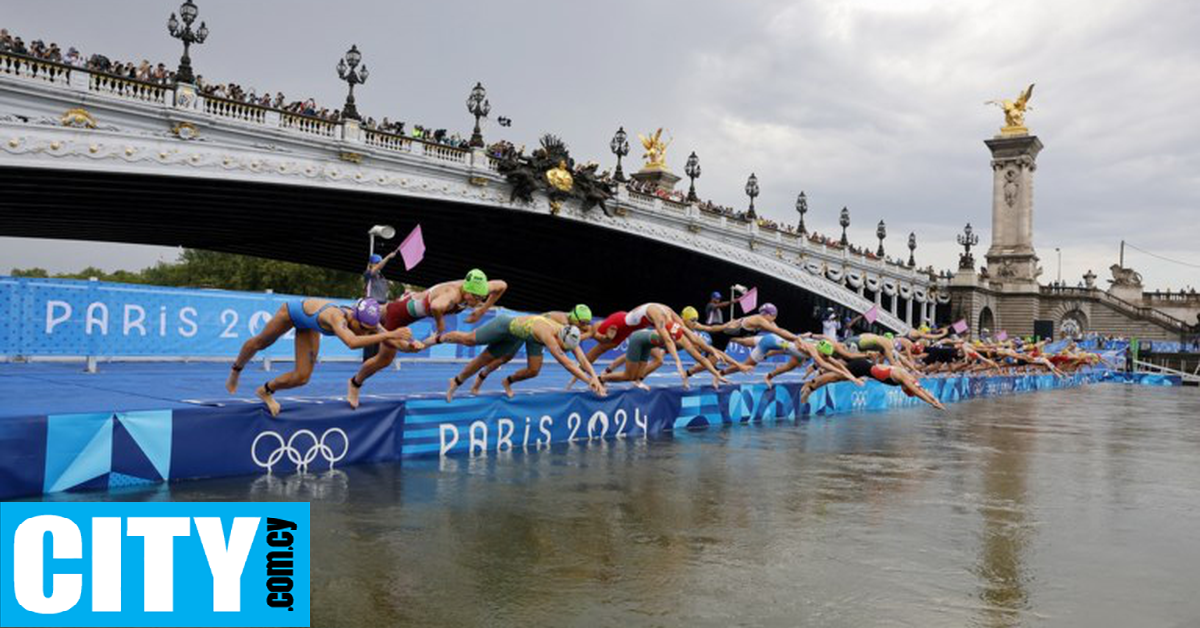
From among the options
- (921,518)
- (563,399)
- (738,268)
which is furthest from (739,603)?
(738,268)

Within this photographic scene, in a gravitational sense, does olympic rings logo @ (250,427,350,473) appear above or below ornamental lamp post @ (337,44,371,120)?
below

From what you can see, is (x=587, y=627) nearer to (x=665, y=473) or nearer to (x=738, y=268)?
(x=665, y=473)

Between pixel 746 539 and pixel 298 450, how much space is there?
5761 mm

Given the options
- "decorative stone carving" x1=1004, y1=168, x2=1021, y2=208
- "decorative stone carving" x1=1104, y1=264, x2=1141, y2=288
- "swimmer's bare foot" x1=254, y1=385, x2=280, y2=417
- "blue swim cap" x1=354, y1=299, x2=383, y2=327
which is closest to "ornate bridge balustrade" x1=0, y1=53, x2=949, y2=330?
"swimmer's bare foot" x1=254, y1=385, x2=280, y2=417

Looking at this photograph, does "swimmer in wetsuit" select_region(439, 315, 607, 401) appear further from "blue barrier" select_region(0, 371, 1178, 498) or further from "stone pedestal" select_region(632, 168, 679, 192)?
"stone pedestal" select_region(632, 168, 679, 192)

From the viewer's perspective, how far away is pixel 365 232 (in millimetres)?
48781

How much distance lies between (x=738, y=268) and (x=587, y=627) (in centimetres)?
5818

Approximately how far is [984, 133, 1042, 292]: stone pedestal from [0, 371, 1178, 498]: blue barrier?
289 ft

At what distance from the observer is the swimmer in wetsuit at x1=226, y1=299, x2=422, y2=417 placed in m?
10.0

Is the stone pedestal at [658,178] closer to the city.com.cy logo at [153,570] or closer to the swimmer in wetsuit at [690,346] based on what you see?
the swimmer in wetsuit at [690,346]

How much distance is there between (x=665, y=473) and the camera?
11.0 m

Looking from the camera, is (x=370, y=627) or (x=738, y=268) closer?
(x=370, y=627)

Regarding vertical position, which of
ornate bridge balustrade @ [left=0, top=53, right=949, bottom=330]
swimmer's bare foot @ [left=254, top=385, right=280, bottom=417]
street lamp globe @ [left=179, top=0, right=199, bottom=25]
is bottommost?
swimmer's bare foot @ [left=254, top=385, right=280, bottom=417]

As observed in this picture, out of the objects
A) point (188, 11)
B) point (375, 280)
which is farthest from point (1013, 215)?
point (375, 280)
